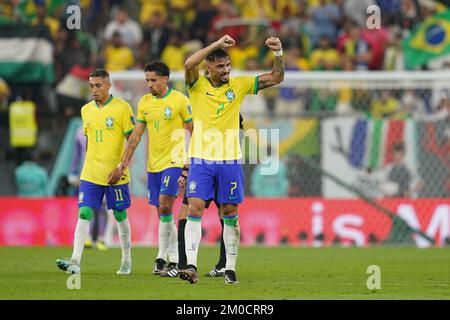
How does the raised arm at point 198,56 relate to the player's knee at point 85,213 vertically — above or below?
above

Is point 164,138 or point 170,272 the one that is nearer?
point 170,272

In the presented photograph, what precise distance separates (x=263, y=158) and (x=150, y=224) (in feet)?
8.33

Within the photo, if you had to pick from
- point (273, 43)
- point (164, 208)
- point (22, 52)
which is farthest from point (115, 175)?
point (22, 52)

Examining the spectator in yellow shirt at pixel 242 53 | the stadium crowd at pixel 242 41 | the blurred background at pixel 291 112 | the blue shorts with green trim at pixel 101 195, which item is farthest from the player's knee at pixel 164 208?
the spectator in yellow shirt at pixel 242 53

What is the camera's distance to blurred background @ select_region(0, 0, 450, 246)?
21.4m

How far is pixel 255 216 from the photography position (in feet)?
70.1

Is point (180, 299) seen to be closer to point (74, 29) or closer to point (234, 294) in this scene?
point (234, 294)

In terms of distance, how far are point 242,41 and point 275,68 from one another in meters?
12.8

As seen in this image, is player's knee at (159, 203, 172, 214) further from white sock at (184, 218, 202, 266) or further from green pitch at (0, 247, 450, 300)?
white sock at (184, 218, 202, 266)

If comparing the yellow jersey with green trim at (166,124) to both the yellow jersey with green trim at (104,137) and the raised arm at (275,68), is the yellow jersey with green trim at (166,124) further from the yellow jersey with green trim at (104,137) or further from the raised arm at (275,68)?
the raised arm at (275,68)

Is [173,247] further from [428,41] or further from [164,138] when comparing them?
→ [428,41]

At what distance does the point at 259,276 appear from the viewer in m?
14.2

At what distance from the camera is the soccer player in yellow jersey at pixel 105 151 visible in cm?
1424

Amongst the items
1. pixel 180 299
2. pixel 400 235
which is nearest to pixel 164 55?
pixel 400 235
